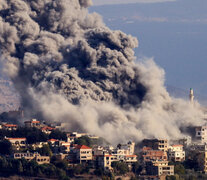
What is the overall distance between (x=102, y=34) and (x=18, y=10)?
863cm

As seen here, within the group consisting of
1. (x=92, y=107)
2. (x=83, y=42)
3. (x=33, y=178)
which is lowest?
(x=33, y=178)

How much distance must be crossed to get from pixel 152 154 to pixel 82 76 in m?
15.0

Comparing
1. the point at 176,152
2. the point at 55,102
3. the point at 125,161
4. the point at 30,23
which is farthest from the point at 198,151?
the point at 30,23

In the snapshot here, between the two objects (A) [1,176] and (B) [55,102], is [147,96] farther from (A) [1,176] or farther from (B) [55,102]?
(A) [1,176]

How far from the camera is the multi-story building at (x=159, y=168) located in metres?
86.1

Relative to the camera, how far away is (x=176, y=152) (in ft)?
307

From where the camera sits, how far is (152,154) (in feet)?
300

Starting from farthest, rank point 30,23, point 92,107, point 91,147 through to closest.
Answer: point 30,23, point 92,107, point 91,147

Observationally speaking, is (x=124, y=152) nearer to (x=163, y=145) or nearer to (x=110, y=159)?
(x=110, y=159)

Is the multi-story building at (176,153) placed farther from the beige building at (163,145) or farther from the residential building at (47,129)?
the residential building at (47,129)

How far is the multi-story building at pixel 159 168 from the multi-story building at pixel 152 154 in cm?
228

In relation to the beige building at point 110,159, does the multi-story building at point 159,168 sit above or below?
below

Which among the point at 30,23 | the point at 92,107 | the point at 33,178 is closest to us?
the point at 33,178

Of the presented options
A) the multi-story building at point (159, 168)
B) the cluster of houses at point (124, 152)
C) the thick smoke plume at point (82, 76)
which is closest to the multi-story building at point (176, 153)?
the cluster of houses at point (124, 152)
